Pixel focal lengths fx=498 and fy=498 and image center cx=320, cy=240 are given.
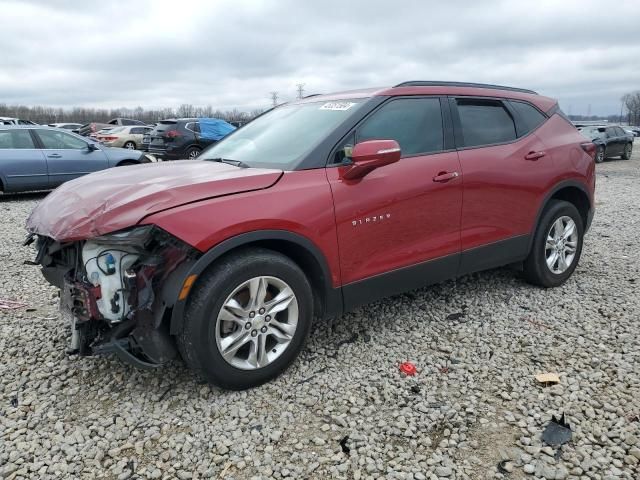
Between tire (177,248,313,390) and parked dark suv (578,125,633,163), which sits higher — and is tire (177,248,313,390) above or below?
below

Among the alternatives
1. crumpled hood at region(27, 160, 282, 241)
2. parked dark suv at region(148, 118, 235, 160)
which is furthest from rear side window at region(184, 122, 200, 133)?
crumpled hood at region(27, 160, 282, 241)

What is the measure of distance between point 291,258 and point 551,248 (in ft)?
8.82

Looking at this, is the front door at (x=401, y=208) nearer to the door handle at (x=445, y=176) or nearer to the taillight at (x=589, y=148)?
the door handle at (x=445, y=176)

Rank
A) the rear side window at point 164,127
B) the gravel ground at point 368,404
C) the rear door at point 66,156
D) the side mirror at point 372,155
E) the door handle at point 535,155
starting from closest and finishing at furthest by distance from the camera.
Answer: the gravel ground at point 368,404 < the side mirror at point 372,155 < the door handle at point 535,155 < the rear door at point 66,156 < the rear side window at point 164,127

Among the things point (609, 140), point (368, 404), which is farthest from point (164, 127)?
point (609, 140)

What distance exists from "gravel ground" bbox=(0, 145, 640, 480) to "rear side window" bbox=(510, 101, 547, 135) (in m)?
1.52

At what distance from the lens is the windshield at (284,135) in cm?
325

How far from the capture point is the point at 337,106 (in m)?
3.55

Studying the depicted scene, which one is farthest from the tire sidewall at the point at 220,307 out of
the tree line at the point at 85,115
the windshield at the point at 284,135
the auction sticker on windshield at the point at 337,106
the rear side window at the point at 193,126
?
the tree line at the point at 85,115

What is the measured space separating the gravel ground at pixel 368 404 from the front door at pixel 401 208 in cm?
50

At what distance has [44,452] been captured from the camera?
2.44 metres

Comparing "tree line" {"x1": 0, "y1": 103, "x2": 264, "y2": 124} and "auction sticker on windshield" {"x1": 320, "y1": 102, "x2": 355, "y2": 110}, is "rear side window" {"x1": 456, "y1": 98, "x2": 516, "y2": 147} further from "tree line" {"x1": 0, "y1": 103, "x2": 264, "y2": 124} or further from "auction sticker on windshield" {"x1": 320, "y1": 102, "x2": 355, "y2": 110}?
"tree line" {"x1": 0, "y1": 103, "x2": 264, "y2": 124}

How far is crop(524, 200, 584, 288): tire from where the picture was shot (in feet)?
14.3

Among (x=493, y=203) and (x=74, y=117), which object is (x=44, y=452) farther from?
(x=74, y=117)
